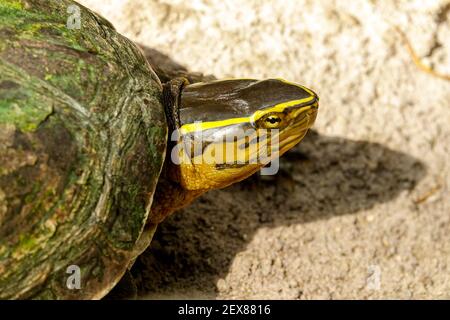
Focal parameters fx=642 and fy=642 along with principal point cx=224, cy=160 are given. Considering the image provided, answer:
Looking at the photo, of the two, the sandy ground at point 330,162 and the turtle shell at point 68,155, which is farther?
the sandy ground at point 330,162

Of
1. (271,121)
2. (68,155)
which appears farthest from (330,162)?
(68,155)

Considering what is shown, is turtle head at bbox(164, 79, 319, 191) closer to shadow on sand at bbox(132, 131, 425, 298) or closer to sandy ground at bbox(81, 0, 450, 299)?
shadow on sand at bbox(132, 131, 425, 298)

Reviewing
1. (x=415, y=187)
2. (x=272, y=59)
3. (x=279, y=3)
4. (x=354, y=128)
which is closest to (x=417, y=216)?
(x=415, y=187)

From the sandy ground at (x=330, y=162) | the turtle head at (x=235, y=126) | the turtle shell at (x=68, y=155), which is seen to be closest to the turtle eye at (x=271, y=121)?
the turtle head at (x=235, y=126)

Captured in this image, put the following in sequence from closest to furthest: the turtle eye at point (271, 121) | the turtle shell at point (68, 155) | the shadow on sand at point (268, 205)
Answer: the turtle shell at point (68, 155) → the turtle eye at point (271, 121) → the shadow on sand at point (268, 205)

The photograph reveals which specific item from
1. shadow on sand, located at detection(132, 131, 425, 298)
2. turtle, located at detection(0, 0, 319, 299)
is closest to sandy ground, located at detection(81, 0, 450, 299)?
shadow on sand, located at detection(132, 131, 425, 298)

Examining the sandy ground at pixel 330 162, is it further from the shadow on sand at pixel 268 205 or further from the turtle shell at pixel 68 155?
the turtle shell at pixel 68 155

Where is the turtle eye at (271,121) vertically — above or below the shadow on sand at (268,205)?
above

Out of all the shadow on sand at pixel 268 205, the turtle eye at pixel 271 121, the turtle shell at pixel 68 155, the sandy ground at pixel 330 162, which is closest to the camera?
the turtle shell at pixel 68 155
